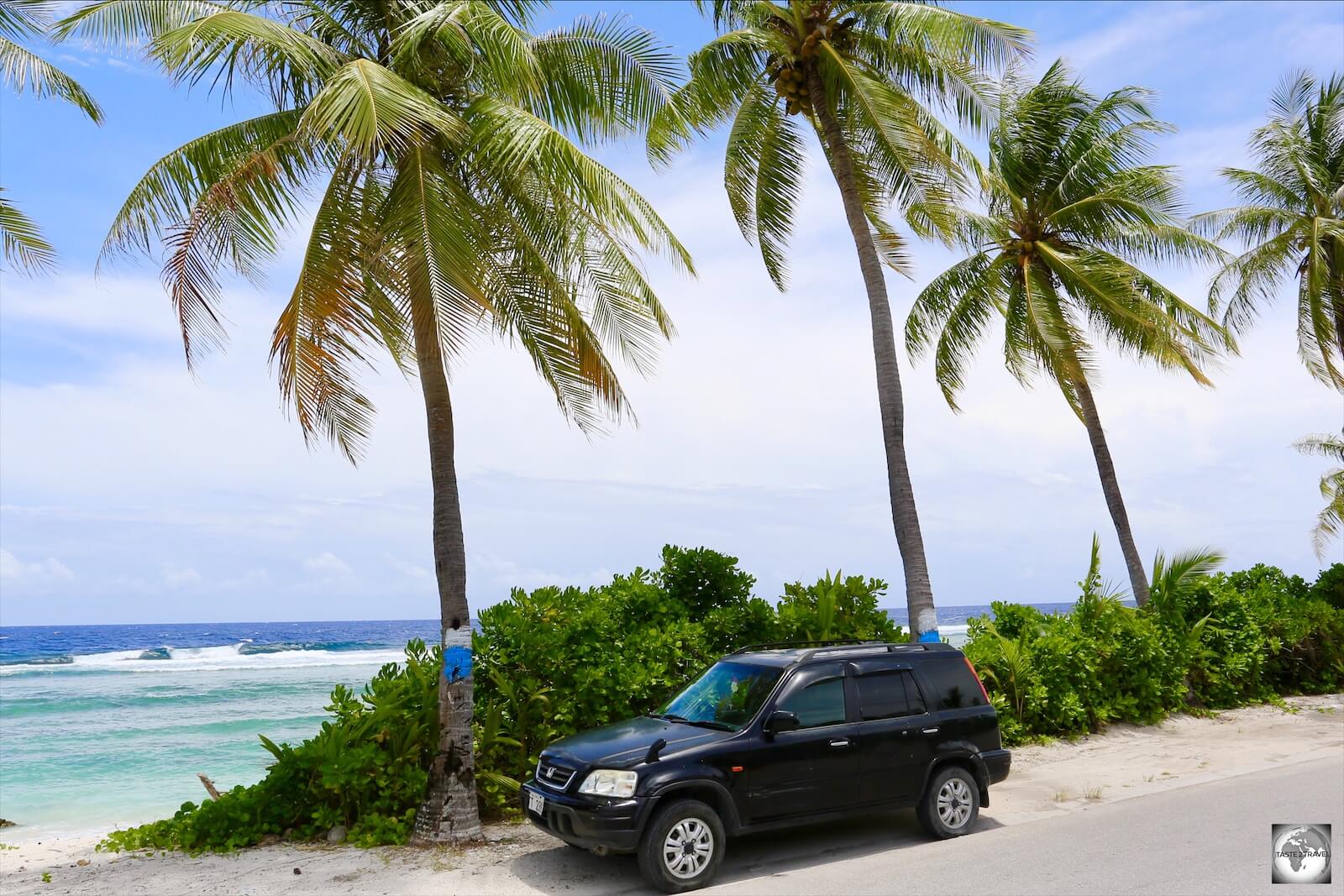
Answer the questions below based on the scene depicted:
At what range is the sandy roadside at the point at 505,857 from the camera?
7.19 meters

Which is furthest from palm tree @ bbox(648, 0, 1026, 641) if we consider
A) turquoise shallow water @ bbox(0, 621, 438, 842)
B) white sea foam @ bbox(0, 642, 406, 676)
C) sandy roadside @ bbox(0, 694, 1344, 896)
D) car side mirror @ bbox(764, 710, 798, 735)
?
white sea foam @ bbox(0, 642, 406, 676)

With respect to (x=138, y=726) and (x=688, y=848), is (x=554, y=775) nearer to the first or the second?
(x=688, y=848)

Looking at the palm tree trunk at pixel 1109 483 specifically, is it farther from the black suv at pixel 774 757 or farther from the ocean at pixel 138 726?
the black suv at pixel 774 757

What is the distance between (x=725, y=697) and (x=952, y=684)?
7.19 ft

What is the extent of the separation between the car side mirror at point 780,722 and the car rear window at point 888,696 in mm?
823

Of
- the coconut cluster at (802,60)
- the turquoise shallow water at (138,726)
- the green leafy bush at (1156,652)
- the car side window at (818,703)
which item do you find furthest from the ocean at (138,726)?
the coconut cluster at (802,60)

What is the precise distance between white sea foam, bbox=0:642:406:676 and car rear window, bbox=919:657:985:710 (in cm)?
3721

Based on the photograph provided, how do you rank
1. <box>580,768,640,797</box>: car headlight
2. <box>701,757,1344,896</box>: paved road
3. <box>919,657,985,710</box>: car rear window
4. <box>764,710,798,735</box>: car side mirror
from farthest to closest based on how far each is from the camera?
<box>919,657,985,710</box>: car rear window < <box>764,710,798,735</box>: car side mirror < <box>580,768,640,797</box>: car headlight < <box>701,757,1344,896</box>: paved road

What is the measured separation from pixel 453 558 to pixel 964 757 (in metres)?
5.08

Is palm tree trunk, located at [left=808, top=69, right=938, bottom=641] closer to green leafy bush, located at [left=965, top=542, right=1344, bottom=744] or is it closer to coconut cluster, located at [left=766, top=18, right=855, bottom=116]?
coconut cluster, located at [left=766, top=18, right=855, bottom=116]

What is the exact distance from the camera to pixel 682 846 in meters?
6.79

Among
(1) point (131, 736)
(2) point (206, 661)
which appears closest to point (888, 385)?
(1) point (131, 736)

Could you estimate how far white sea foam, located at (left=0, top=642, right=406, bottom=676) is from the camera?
144 ft

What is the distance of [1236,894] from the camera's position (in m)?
6.00
